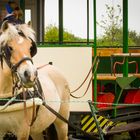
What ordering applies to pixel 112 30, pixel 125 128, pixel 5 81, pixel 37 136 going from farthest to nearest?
pixel 112 30 → pixel 125 128 → pixel 37 136 → pixel 5 81

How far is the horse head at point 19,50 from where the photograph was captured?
5008 millimetres

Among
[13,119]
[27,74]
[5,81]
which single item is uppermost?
[27,74]

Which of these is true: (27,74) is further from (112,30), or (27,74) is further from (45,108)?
(112,30)

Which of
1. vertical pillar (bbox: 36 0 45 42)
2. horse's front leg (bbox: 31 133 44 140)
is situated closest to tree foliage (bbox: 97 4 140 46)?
vertical pillar (bbox: 36 0 45 42)

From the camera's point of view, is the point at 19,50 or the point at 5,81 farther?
the point at 5,81

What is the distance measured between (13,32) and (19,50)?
246 millimetres

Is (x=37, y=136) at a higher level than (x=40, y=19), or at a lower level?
lower

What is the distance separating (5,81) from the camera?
219 inches

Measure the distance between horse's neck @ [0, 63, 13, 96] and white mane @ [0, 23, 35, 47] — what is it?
30 centimetres

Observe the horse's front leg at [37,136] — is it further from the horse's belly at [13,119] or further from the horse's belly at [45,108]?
the horse's belly at [13,119]

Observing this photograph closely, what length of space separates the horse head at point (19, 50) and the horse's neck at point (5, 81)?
0.11 m

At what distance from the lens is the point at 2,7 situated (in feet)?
29.4

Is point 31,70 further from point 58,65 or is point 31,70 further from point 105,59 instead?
point 105,59

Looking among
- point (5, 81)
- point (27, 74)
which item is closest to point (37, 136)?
point (5, 81)
